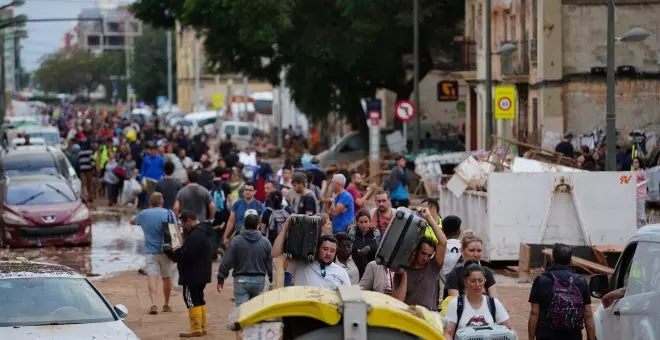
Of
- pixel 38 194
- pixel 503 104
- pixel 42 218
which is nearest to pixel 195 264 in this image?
pixel 42 218

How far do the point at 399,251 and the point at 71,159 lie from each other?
98.0 feet

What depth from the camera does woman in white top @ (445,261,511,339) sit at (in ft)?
36.2

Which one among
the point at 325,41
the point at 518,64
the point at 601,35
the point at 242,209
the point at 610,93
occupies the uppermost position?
the point at 325,41

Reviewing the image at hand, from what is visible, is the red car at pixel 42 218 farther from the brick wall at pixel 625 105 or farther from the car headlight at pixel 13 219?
the brick wall at pixel 625 105

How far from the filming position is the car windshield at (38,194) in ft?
91.6

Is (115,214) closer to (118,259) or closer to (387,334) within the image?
(118,259)

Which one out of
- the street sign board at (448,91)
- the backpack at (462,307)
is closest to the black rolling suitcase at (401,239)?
the backpack at (462,307)

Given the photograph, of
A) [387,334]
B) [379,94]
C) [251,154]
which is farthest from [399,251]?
[379,94]

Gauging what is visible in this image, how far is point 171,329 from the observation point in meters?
17.7

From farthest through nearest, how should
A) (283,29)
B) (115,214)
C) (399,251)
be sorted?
(283,29), (115,214), (399,251)

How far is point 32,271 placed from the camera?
44.5 feet

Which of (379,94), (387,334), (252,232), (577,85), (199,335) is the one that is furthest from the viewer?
(379,94)

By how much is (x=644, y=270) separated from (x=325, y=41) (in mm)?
38559

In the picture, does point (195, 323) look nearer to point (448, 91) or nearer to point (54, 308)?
point (54, 308)
